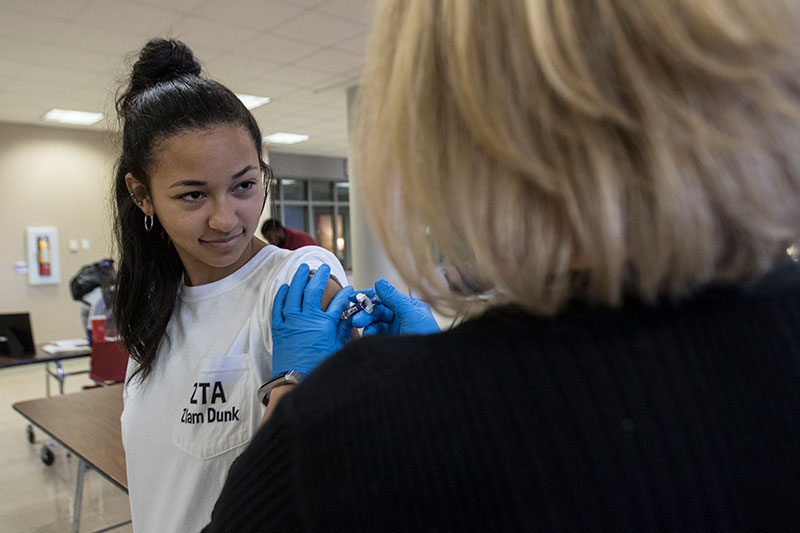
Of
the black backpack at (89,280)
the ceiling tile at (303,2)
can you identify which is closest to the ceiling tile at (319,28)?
the ceiling tile at (303,2)

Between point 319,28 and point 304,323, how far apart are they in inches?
154

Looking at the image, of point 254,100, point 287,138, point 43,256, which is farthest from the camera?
point 287,138

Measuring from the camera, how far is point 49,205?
680cm

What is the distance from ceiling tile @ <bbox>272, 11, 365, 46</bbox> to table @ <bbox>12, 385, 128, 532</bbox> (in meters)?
2.90

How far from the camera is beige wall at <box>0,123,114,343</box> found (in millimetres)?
6516

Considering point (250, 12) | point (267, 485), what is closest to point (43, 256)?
point (250, 12)

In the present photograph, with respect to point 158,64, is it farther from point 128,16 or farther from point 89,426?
point 128,16

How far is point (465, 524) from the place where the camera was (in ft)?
1.25

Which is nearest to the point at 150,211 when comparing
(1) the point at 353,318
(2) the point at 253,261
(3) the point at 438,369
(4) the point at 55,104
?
(2) the point at 253,261

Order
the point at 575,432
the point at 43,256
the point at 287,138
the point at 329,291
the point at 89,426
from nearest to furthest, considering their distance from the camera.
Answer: the point at 575,432 → the point at 329,291 → the point at 89,426 → the point at 43,256 → the point at 287,138

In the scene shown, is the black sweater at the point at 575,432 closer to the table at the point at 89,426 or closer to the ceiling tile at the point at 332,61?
the table at the point at 89,426

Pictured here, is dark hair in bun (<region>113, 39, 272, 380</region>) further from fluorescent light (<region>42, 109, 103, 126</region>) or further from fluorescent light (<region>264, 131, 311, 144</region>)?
fluorescent light (<region>264, 131, 311, 144</region>)

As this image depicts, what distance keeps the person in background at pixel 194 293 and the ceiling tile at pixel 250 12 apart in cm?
300

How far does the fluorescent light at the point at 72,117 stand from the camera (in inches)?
247
